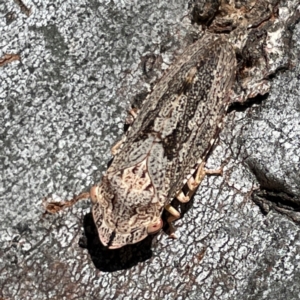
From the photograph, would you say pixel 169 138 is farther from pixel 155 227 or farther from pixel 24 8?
pixel 24 8

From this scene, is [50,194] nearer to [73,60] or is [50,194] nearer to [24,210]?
[24,210]

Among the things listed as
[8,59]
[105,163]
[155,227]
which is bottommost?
[155,227]

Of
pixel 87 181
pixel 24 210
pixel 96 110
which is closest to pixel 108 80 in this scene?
pixel 96 110

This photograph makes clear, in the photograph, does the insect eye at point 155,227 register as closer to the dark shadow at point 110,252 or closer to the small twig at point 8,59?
the dark shadow at point 110,252

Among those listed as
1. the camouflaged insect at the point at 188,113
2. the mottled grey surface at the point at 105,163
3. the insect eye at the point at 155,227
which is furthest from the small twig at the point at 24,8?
the insect eye at the point at 155,227

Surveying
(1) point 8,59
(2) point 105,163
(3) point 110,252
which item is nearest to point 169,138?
(2) point 105,163

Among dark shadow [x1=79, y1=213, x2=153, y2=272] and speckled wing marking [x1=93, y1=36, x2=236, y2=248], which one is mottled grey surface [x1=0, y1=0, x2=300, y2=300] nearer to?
dark shadow [x1=79, y1=213, x2=153, y2=272]

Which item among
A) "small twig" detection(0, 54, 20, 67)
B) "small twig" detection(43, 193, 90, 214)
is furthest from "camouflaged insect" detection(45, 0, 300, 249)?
"small twig" detection(0, 54, 20, 67)
